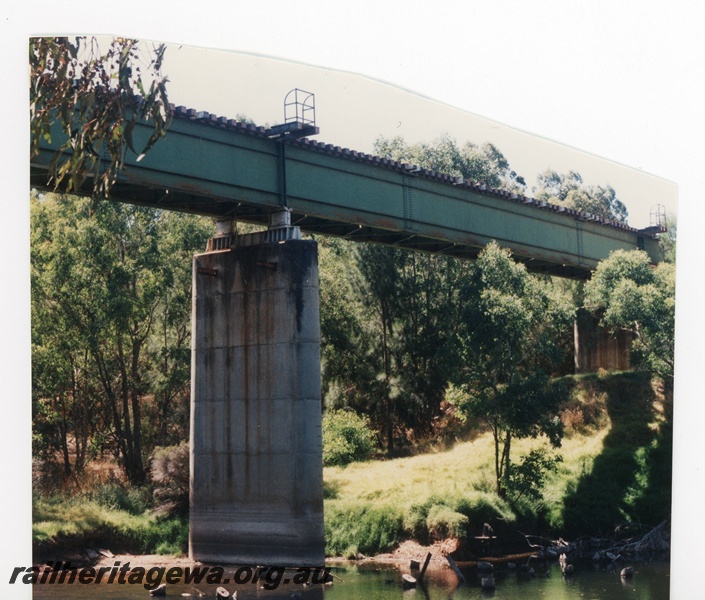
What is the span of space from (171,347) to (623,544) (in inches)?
397

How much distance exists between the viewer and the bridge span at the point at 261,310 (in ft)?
51.7

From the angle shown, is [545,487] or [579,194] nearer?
[579,194]

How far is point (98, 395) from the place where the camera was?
75.6 feet

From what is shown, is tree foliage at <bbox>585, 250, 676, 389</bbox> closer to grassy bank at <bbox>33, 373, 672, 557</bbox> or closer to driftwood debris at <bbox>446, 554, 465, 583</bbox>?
grassy bank at <bbox>33, 373, 672, 557</bbox>

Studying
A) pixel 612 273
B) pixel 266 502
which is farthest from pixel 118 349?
pixel 612 273

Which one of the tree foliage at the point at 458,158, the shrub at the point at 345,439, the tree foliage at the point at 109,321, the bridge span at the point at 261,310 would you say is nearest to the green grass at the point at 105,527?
the tree foliage at the point at 109,321

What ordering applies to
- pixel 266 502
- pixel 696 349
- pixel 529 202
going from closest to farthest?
pixel 696 349 → pixel 266 502 → pixel 529 202

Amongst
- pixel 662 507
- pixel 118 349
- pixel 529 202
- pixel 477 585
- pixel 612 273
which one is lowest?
pixel 477 585

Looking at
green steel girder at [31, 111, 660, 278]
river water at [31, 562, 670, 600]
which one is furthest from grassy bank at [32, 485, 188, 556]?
green steel girder at [31, 111, 660, 278]

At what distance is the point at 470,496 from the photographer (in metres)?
21.5

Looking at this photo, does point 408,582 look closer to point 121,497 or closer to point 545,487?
point 545,487

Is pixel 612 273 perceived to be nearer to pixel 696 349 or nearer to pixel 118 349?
pixel 696 349

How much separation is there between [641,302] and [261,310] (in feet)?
20.8

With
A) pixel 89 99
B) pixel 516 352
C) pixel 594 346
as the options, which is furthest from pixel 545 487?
pixel 89 99
